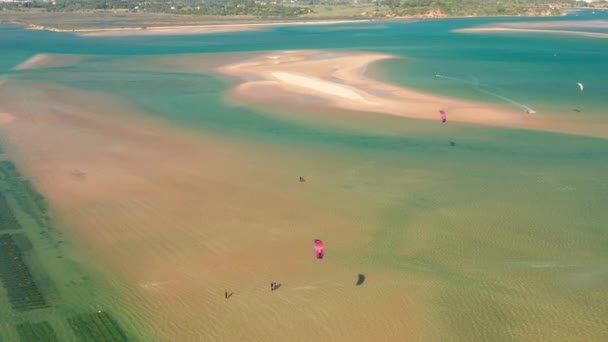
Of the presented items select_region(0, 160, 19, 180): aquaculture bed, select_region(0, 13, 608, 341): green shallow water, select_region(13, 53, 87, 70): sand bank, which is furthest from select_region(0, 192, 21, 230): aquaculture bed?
select_region(13, 53, 87, 70): sand bank

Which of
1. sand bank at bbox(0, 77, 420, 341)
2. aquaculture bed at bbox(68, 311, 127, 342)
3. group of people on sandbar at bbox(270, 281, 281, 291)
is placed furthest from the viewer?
group of people on sandbar at bbox(270, 281, 281, 291)

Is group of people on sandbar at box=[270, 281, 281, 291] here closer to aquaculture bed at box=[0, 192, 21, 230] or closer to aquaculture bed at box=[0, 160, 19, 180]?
aquaculture bed at box=[0, 192, 21, 230]

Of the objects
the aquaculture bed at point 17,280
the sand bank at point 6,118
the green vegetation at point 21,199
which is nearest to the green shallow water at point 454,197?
the aquaculture bed at point 17,280

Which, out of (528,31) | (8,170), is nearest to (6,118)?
(8,170)

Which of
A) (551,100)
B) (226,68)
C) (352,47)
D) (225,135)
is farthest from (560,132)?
(352,47)

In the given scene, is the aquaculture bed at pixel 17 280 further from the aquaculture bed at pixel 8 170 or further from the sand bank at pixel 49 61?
the sand bank at pixel 49 61

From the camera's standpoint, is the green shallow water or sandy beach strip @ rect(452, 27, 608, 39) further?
sandy beach strip @ rect(452, 27, 608, 39)

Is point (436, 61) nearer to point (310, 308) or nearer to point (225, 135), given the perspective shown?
point (225, 135)

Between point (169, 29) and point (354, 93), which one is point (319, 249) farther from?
point (169, 29)

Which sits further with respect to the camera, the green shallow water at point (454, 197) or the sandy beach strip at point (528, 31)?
the sandy beach strip at point (528, 31)
